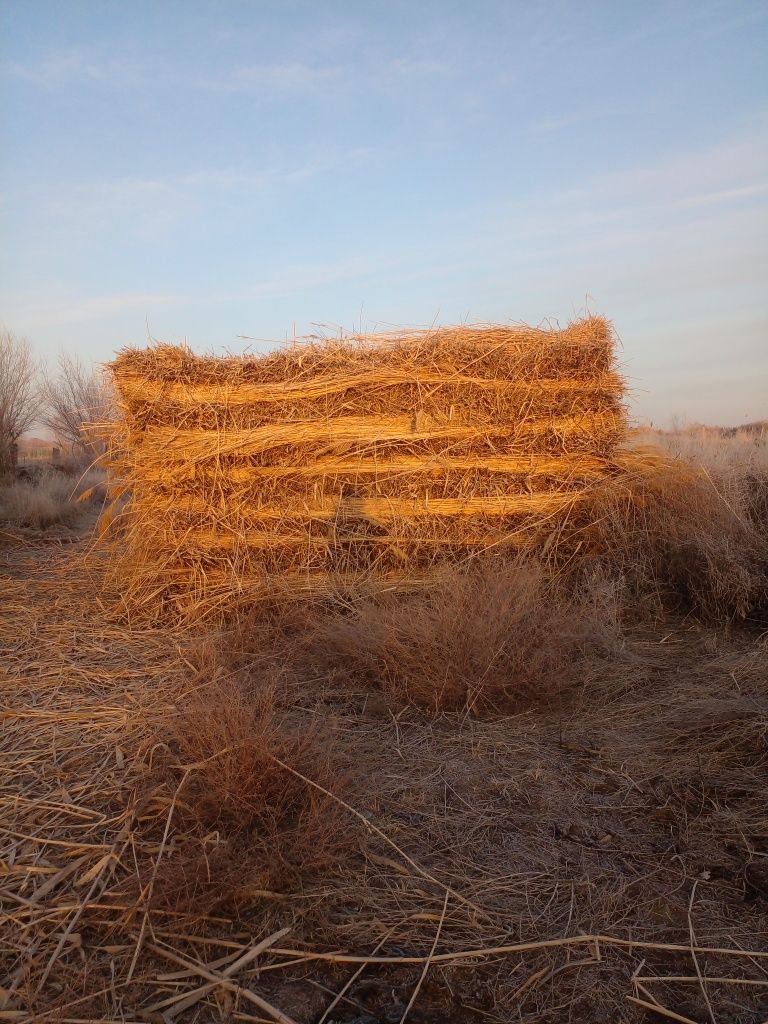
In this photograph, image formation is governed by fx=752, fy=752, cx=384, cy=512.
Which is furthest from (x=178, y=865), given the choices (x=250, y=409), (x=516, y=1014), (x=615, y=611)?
(x=250, y=409)

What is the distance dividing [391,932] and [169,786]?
0.92 meters

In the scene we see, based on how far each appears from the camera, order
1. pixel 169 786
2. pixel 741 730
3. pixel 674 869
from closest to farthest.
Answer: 1. pixel 674 869
2. pixel 169 786
3. pixel 741 730

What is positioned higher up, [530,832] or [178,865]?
[178,865]

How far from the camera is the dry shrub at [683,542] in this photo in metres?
5.01

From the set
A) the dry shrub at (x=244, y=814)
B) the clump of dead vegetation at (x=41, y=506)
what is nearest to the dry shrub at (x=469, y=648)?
the dry shrub at (x=244, y=814)

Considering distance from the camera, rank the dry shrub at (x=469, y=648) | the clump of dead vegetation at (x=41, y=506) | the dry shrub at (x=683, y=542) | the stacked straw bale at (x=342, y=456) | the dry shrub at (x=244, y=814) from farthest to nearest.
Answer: the clump of dead vegetation at (x=41, y=506) < the stacked straw bale at (x=342, y=456) < the dry shrub at (x=683, y=542) < the dry shrub at (x=469, y=648) < the dry shrub at (x=244, y=814)

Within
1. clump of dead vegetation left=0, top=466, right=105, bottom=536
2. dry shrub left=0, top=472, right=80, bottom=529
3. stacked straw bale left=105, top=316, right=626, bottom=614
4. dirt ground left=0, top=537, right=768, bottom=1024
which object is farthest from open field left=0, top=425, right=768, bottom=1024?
dry shrub left=0, top=472, right=80, bottom=529

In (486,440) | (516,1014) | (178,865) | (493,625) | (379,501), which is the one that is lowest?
(516,1014)

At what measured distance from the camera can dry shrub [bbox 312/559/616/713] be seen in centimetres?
363

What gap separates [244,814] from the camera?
2381 millimetres

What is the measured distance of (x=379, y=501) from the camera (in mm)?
5461

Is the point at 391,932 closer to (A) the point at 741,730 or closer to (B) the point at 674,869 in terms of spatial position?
(B) the point at 674,869

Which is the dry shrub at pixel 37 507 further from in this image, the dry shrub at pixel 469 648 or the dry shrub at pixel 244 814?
the dry shrub at pixel 244 814

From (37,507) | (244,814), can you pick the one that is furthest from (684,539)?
(37,507)
